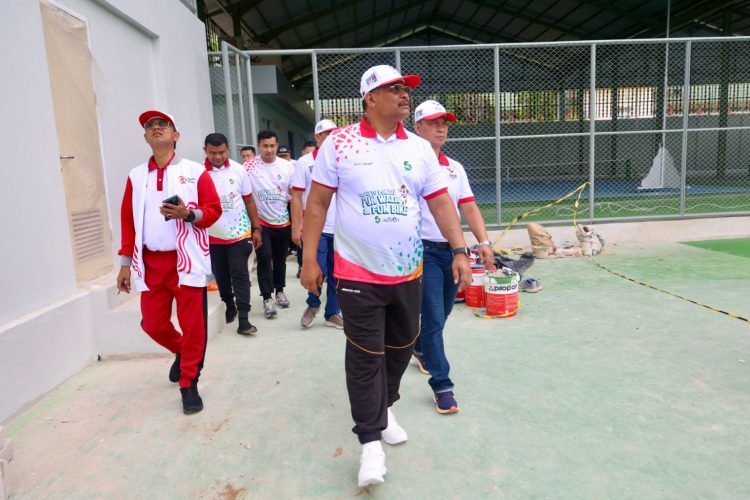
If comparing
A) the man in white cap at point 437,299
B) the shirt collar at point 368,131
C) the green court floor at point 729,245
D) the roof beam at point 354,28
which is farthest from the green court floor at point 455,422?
the roof beam at point 354,28

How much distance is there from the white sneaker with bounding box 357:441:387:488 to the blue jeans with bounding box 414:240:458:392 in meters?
0.83

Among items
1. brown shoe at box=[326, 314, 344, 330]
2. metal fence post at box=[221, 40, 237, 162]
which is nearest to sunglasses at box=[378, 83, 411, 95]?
brown shoe at box=[326, 314, 344, 330]

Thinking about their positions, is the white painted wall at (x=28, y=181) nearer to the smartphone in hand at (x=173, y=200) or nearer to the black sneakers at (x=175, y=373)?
the black sneakers at (x=175, y=373)

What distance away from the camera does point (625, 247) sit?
8633 mm

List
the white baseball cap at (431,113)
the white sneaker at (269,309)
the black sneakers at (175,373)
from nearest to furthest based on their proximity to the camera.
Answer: the white baseball cap at (431,113), the black sneakers at (175,373), the white sneaker at (269,309)

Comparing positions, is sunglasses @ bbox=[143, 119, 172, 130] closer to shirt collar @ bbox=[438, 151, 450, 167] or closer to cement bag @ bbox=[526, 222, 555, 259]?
shirt collar @ bbox=[438, 151, 450, 167]

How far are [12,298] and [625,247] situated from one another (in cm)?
821

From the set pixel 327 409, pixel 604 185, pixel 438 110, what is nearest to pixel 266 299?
pixel 327 409

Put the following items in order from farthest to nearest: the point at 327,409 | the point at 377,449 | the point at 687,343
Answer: the point at 687,343 → the point at 327,409 → the point at 377,449

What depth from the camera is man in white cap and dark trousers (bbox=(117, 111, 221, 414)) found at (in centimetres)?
Result: 331

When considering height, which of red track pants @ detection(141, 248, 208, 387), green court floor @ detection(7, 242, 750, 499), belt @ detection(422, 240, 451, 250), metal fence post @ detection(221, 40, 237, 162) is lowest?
green court floor @ detection(7, 242, 750, 499)

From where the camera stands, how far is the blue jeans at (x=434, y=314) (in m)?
3.26

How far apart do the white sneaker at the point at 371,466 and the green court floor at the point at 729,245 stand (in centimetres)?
739

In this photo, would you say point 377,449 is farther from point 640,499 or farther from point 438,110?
point 438,110
